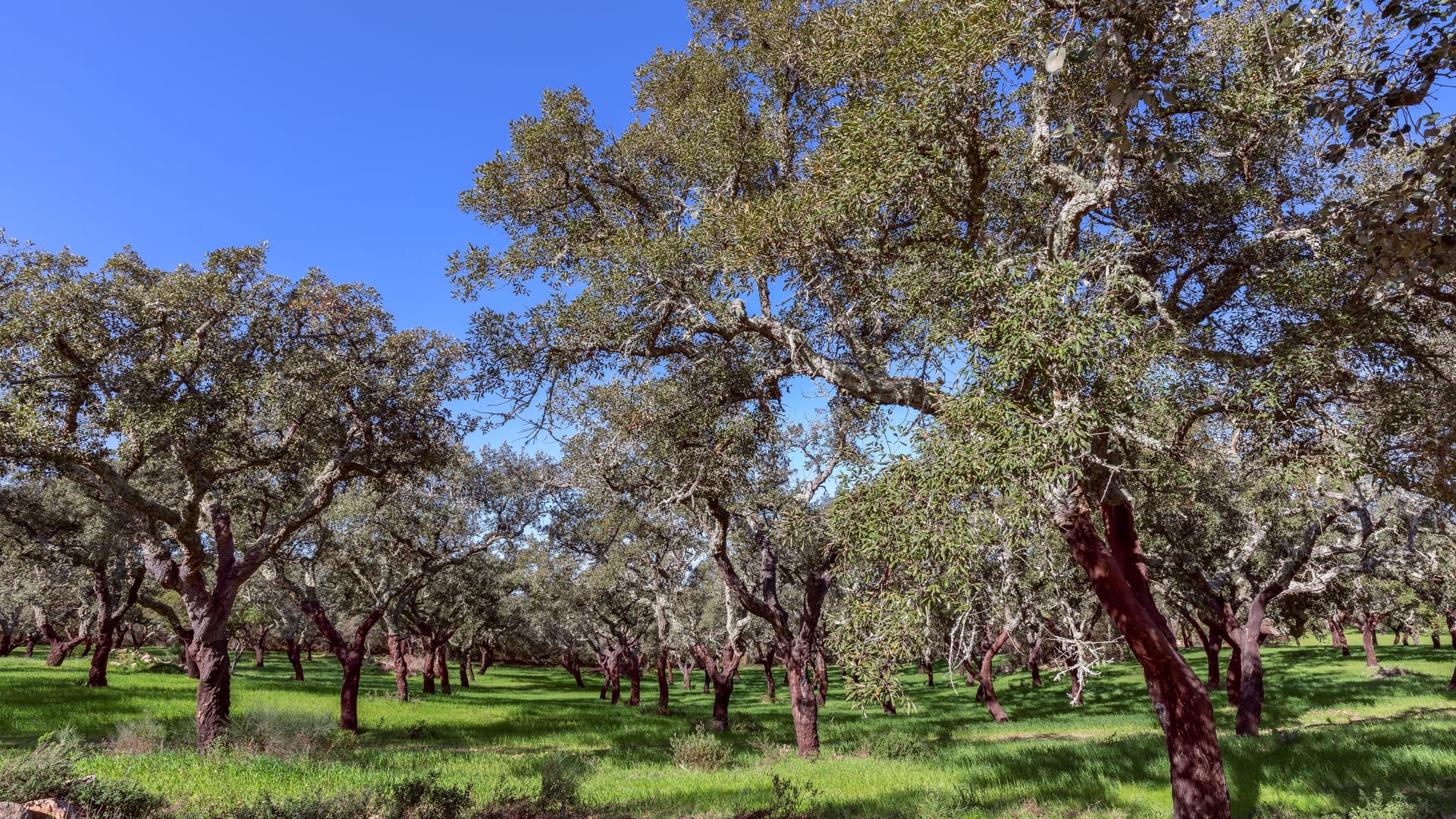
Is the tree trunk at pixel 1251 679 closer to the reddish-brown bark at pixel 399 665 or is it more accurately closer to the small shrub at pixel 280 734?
the small shrub at pixel 280 734

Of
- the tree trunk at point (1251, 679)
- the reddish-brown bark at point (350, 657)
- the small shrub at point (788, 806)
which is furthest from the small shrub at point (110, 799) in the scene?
the tree trunk at point (1251, 679)

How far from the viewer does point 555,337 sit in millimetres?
10914

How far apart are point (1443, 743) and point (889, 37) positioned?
Result: 1936cm

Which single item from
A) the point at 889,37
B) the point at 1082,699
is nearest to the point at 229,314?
the point at 889,37

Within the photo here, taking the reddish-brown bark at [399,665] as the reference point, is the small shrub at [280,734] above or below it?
above

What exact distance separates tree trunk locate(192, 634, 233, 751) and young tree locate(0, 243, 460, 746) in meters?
0.04

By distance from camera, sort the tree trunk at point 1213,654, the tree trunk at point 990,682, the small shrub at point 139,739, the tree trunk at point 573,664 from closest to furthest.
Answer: the small shrub at point 139,739
the tree trunk at point 990,682
the tree trunk at point 1213,654
the tree trunk at point 573,664

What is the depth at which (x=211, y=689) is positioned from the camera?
624 inches

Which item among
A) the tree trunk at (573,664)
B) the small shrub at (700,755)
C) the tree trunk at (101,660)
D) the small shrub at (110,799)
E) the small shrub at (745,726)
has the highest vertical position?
the small shrub at (110,799)

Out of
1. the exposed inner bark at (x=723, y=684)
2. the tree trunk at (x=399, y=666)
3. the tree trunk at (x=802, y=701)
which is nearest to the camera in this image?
the tree trunk at (x=802, y=701)

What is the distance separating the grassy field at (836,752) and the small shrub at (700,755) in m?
0.37

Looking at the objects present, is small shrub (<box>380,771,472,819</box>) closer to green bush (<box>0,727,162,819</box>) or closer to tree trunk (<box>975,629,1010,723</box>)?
green bush (<box>0,727,162,819</box>)

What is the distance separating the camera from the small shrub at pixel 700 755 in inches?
659

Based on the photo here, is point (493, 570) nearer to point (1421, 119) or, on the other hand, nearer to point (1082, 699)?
point (1082, 699)
